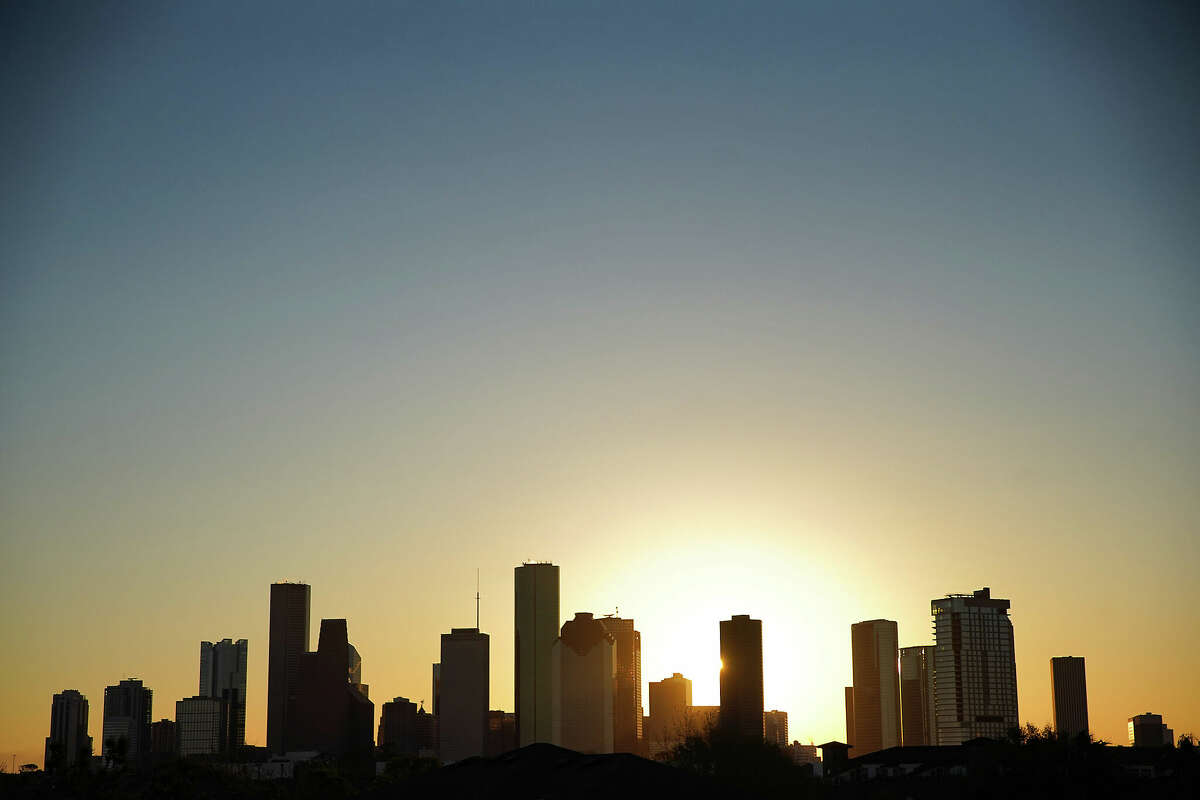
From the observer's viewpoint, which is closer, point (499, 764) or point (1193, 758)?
point (499, 764)

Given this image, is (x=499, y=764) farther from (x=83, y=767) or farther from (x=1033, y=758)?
(x=83, y=767)

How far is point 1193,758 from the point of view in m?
119

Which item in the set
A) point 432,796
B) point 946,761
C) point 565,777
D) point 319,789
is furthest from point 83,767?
point 946,761

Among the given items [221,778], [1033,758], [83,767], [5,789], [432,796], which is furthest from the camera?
[5,789]

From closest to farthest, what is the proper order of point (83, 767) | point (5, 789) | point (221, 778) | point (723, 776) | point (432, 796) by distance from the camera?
1. point (432, 796)
2. point (723, 776)
3. point (83, 767)
4. point (221, 778)
5. point (5, 789)

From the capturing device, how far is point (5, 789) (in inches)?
6742

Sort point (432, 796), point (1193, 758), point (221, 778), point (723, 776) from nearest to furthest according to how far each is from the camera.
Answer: point (432, 796) → point (1193, 758) → point (723, 776) → point (221, 778)

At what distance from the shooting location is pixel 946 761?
15362 centimetres

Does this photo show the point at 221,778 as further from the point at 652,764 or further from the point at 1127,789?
the point at 1127,789

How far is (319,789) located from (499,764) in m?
39.5

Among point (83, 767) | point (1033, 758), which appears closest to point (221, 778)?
point (83, 767)

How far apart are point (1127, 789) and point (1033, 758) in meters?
8.29

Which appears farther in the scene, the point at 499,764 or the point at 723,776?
the point at 723,776

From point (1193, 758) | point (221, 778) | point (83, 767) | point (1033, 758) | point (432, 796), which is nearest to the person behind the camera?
point (1033, 758)
